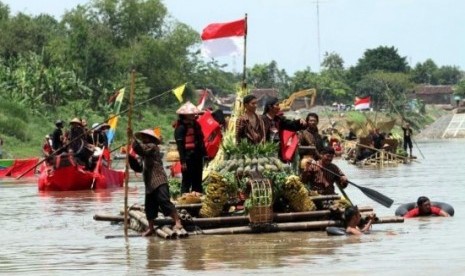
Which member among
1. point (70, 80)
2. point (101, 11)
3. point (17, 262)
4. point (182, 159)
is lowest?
point (17, 262)

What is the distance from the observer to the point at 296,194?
589 inches

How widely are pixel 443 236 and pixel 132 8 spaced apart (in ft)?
232

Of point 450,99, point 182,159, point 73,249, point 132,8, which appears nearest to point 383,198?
point 182,159

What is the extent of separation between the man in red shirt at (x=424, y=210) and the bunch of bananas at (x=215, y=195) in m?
3.20

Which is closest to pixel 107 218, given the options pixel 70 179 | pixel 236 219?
pixel 236 219

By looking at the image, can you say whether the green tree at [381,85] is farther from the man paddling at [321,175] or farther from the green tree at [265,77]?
the man paddling at [321,175]

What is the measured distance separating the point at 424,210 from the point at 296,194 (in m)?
2.77

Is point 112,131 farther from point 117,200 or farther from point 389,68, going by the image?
point 389,68

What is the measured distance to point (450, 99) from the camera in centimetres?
14938

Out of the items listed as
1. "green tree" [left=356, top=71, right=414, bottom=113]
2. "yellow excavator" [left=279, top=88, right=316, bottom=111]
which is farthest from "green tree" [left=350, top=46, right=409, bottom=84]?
"yellow excavator" [left=279, top=88, right=316, bottom=111]

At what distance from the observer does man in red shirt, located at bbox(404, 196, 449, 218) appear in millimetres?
16875

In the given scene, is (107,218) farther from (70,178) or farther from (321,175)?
(70,178)

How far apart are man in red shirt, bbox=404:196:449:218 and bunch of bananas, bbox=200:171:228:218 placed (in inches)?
126

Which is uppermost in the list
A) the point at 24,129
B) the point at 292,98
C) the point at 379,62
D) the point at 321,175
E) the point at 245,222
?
the point at 379,62
